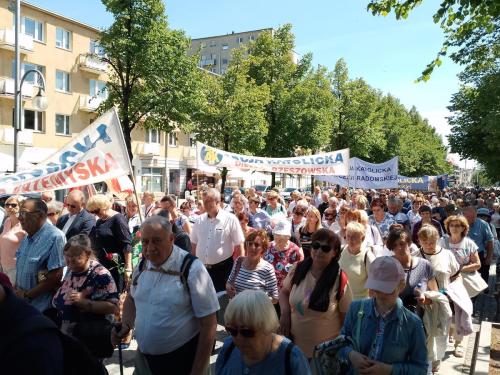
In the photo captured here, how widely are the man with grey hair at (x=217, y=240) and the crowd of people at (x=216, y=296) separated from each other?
13 mm

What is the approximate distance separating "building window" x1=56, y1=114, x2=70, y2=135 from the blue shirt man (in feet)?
111

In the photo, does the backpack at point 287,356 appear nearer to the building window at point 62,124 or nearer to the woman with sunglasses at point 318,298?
the woman with sunglasses at point 318,298

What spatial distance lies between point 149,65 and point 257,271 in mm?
23586

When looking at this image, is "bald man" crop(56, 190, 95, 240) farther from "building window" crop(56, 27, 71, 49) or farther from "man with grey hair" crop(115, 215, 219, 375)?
"building window" crop(56, 27, 71, 49)

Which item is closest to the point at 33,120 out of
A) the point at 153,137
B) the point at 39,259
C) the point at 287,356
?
the point at 153,137

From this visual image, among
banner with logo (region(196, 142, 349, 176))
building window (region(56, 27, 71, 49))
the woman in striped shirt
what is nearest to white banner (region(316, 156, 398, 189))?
banner with logo (region(196, 142, 349, 176))

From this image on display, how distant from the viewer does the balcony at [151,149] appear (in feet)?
142

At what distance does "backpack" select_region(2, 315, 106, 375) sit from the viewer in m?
1.64

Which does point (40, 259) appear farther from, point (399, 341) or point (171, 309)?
point (399, 341)

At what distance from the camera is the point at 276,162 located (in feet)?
41.0

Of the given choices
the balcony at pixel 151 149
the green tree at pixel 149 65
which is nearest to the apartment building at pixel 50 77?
the green tree at pixel 149 65

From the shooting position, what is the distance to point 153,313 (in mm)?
3002

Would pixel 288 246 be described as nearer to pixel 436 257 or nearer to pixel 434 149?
pixel 436 257

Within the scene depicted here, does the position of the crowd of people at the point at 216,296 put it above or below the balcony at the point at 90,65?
below
